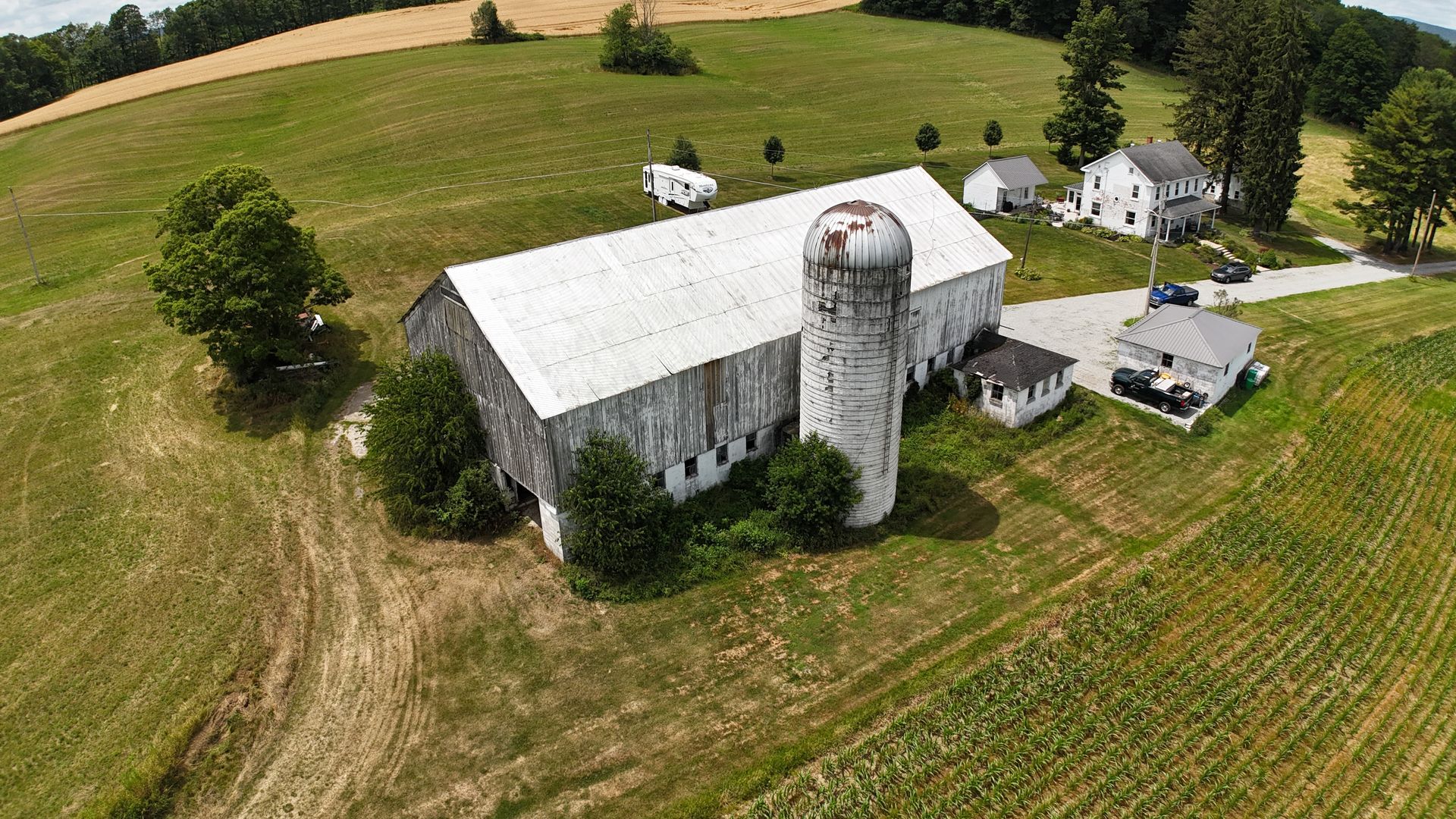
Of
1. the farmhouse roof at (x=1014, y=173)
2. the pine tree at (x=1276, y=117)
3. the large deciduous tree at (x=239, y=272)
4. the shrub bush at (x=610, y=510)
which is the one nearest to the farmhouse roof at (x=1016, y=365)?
the shrub bush at (x=610, y=510)

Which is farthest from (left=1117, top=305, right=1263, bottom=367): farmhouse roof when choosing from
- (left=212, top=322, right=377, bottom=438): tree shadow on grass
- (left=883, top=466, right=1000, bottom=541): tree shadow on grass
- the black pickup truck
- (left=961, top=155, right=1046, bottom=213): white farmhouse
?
(left=212, top=322, right=377, bottom=438): tree shadow on grass

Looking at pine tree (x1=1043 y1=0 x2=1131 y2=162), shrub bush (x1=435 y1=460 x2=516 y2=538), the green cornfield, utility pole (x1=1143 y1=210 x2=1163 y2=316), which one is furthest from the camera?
pine tree (x1=1043 y1=0 x2=1131 y2=162)

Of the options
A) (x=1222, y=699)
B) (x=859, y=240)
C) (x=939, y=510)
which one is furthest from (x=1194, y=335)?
(x=859, y=240)

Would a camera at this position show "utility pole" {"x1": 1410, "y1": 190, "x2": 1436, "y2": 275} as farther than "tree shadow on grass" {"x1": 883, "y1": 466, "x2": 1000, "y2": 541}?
Yes

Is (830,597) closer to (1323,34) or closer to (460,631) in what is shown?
(460,631)

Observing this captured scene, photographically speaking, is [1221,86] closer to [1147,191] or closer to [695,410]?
[1147,191]

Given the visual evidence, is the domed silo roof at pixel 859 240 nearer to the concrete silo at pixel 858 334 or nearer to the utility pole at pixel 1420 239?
the concrete silo at pixel 858 334

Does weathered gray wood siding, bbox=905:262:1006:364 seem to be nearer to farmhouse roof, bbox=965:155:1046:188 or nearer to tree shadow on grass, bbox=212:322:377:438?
tree shadow on grass, bbox=212:322:377:438
